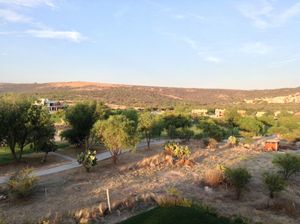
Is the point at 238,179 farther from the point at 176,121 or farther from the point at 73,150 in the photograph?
the point at 176,121

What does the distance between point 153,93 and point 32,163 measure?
5386 inches

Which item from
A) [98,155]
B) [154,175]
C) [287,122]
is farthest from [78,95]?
[154,175]

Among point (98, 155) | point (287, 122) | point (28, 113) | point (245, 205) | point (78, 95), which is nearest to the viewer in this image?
point (245, 205)

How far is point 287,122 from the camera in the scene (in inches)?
2751

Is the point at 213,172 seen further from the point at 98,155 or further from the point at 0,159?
the point at 0,159

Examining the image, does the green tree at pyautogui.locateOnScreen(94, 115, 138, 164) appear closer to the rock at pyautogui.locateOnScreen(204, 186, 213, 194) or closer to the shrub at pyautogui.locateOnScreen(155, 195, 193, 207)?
the rock at pyautogui.locateOnScreen(204, 186, 213, 194)

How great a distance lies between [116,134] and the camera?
2883 cm

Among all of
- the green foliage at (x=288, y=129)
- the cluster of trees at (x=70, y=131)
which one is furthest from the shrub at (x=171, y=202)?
the green foliage at (x=288, y=129)

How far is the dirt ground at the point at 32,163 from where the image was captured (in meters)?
26.7

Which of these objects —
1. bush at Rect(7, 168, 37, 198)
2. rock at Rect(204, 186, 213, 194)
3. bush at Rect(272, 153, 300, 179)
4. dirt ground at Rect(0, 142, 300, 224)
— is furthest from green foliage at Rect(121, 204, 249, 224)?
bush at Rect(272, 153, 300, 179)

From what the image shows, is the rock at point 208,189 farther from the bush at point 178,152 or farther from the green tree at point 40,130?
the green tree at point 40,130

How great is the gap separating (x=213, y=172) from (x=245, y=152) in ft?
55.4

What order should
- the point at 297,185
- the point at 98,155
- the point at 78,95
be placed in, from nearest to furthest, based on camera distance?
the point at 297,185 → the point at 98,155 → the point at 78,95

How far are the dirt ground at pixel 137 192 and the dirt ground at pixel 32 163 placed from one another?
148 inches
